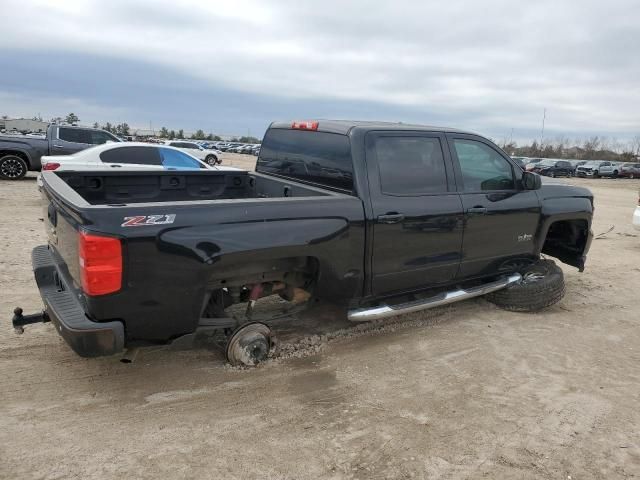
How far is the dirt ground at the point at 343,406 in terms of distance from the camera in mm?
2811

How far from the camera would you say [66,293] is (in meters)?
3.48

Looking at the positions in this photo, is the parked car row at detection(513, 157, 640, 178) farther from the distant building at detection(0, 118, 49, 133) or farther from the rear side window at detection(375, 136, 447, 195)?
the distant building at detection(0, 118, 49, 133)

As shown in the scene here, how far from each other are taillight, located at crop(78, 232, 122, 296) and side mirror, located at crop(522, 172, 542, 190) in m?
3.98

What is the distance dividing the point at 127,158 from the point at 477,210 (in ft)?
28.1

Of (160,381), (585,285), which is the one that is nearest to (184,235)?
(160,381)

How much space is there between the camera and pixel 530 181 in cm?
513

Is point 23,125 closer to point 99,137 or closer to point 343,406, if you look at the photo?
point 99,137

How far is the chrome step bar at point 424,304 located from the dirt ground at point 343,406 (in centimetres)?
36

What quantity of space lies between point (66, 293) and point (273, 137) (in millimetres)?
2607

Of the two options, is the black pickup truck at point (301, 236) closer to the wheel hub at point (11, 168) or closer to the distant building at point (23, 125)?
the wheel hub at point (11, 168)

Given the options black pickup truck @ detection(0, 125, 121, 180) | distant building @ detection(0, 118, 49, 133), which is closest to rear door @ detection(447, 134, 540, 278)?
black pickup truck @ detection(0, 125, 121, 180)

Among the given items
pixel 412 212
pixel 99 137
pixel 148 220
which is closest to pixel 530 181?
pixel 412 212

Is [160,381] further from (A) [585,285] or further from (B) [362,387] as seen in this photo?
(A) [585,285]

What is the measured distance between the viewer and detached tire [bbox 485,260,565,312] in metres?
5.30
